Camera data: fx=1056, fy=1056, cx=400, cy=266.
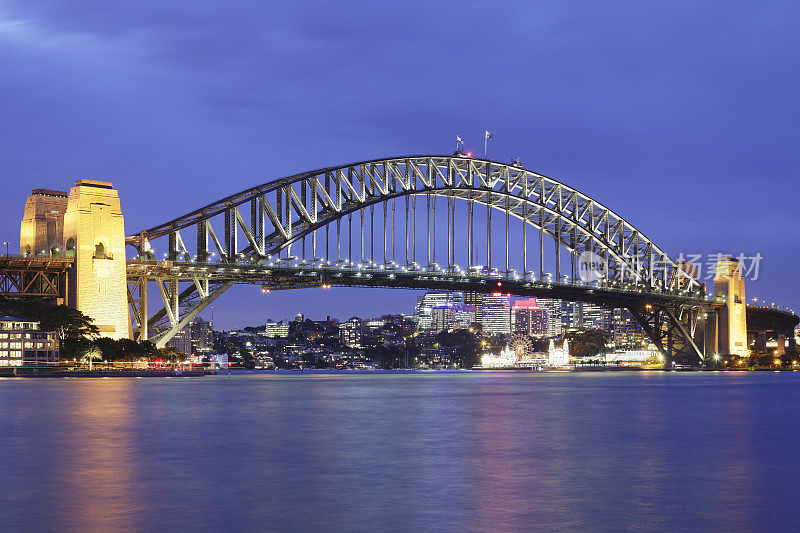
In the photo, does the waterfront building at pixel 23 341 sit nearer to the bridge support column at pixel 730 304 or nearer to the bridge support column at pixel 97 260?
the bridge support column at pixel 97 260

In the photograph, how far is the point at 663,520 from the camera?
14.1 metres

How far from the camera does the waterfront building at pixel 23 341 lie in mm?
68250

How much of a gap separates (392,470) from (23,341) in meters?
54.6

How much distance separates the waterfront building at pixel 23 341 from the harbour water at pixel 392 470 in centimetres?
3205

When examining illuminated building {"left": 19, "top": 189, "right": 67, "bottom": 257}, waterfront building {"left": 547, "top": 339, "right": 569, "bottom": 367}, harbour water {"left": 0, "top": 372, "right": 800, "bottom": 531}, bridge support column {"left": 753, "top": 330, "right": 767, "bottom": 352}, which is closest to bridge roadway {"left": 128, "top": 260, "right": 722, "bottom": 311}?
illuminated building {"left": 19, "top": 189, "right": 67, "bottom": 257}

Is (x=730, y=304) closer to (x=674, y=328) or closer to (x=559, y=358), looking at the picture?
(x=674, y=328)

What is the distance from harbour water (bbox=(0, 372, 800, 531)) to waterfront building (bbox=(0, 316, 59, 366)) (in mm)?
32054

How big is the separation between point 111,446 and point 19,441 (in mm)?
2620

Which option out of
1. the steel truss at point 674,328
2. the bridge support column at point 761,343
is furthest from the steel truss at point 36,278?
the bridge support column at point 761,343

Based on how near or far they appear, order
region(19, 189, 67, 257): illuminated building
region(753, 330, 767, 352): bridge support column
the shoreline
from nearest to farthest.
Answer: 1. the shoreline
2. region(19, 189, 67, 257): illuminated building
3. region(753, 330, 767, 352): bridge support column

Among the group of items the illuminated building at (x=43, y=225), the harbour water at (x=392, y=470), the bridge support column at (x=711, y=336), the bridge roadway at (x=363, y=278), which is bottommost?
the harbour water at (x=392, y=470)

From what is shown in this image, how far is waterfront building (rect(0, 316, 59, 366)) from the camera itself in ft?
224

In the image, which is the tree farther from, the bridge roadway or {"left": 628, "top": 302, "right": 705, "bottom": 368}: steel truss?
{"left": 628, "top": 302, "right": 705, "bottom": 368}: steel truss

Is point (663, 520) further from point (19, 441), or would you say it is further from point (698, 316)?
point (698, 316)
